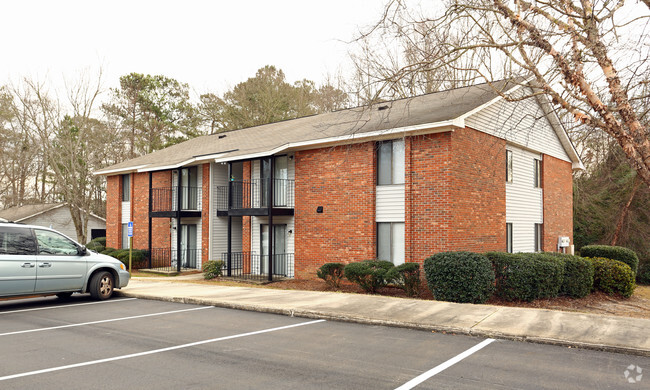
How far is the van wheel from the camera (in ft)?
38.5

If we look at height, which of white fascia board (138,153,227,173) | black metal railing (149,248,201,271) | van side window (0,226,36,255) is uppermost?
white fascia board (138,153,227,173)

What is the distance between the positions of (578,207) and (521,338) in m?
25.6

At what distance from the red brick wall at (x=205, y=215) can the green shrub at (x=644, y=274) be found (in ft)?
71.5

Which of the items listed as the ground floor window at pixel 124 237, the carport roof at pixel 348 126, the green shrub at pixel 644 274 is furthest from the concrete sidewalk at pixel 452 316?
the green shrub at pixel 644 274

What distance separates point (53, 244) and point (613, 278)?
15761 millimetres

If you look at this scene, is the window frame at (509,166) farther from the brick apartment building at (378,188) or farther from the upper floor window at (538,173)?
the upper floor window at (538,173)

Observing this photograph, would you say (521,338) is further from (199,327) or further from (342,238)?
(342,238)

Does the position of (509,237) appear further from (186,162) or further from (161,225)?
(161,225)


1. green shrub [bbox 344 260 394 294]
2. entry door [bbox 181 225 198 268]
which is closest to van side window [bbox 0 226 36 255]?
green shrub [bbox 344 260 394 294]

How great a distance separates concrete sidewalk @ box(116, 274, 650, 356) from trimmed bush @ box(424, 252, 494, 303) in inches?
55.8

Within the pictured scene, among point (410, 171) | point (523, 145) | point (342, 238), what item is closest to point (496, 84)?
point (523, 145)

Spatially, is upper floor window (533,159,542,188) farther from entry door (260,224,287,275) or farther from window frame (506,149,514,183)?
entry door (260,224,287,275)

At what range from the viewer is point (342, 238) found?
15.7 m

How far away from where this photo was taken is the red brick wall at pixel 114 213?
2619 centimetres
